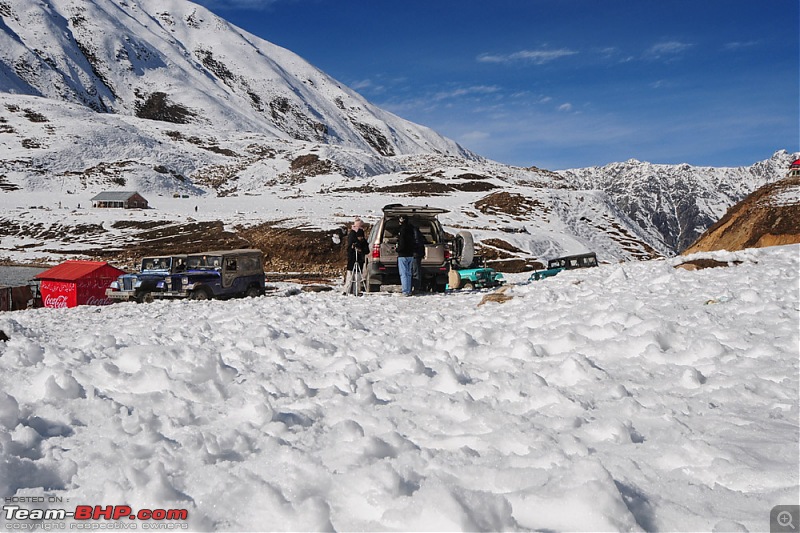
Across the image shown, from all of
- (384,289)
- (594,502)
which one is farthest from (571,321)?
(384,289)

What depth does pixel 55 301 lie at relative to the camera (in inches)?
769

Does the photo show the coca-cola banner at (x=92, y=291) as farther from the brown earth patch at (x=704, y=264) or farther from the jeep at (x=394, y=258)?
the brown earth patch at (x=704, y=264)

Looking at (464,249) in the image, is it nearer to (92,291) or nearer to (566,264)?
(566,264)

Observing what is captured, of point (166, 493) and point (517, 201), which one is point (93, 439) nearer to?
point (166, 493)

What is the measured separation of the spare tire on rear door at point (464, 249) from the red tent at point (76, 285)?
14.4 metres

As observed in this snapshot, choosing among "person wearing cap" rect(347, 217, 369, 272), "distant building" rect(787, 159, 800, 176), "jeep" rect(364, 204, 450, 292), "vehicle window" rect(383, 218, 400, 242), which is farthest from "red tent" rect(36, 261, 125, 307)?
"distant building" rect(787, 159, 800, 176)

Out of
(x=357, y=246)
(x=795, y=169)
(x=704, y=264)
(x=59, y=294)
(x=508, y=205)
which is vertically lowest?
(x=59, y=294)

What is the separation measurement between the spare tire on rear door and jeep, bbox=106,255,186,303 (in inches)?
373

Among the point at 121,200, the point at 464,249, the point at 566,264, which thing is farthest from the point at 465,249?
the point at 121,200

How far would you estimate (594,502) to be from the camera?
2328 millimetres

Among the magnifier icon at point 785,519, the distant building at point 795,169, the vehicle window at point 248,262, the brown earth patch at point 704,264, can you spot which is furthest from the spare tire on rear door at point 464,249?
the distant building at point 795,169

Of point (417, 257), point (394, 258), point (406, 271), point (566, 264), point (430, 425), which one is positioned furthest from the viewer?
point (566, 264)

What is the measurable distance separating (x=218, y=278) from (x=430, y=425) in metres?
14.6

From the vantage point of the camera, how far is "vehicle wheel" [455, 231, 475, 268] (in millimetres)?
14148
